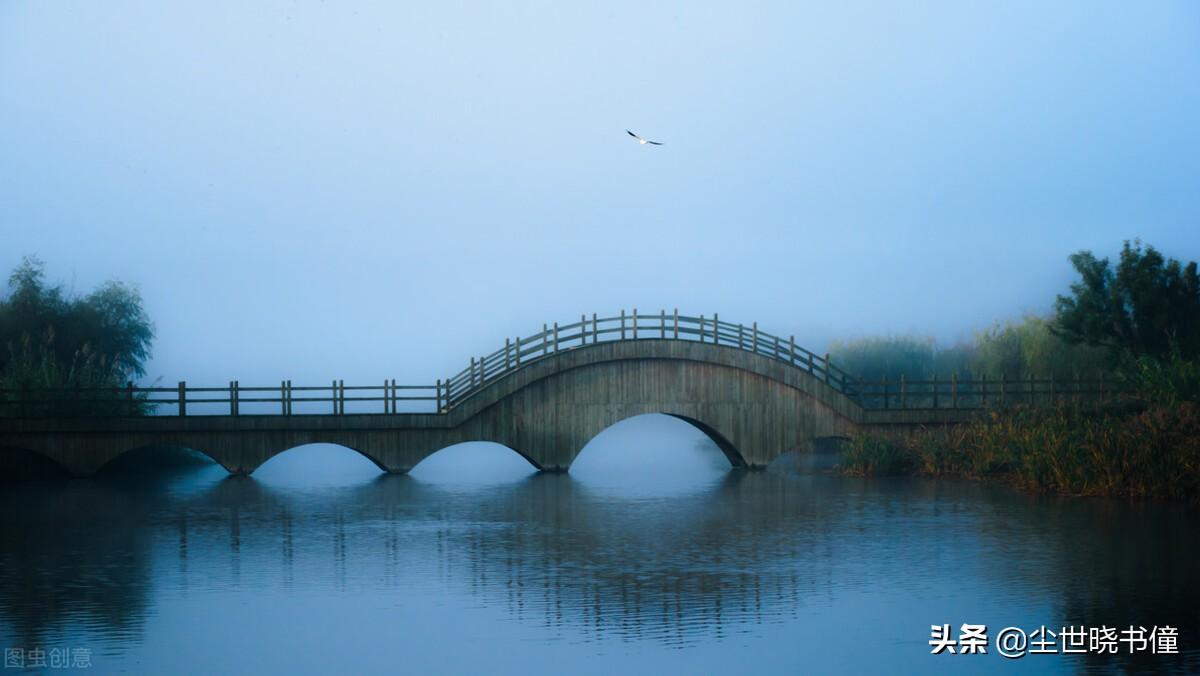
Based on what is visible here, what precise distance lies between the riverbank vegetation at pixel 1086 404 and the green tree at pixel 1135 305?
0.04m

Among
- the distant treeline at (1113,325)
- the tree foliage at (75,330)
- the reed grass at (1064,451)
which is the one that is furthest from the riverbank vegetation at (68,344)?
the distant treeline at (1113,325)

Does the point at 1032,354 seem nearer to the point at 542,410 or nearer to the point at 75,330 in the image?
the point at 542,410

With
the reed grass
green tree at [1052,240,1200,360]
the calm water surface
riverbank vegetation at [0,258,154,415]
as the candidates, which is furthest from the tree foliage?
green tree at [1052,240,1200,360]

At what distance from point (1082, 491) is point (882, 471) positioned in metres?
8.31

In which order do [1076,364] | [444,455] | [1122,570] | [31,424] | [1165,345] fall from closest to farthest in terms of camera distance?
[1122,570] → [31,424] → [1165,345] → [1076,364] → [444,455]

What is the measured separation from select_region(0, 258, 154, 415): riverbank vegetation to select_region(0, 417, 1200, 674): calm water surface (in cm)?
778

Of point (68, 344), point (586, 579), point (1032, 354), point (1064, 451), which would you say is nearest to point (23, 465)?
point (68, 344)

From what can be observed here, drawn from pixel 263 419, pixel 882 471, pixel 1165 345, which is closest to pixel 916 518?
pixel 882 471

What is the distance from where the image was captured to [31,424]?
1315 inches

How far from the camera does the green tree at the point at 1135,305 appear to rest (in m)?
45.2

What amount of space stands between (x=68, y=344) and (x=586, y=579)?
33.4 m

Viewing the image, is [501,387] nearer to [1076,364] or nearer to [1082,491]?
[1082,491]

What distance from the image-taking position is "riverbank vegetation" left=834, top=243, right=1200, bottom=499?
25938 millimetres

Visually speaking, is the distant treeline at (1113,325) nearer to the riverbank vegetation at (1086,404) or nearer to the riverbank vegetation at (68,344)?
the riverbank vegetation at (1086,404)
